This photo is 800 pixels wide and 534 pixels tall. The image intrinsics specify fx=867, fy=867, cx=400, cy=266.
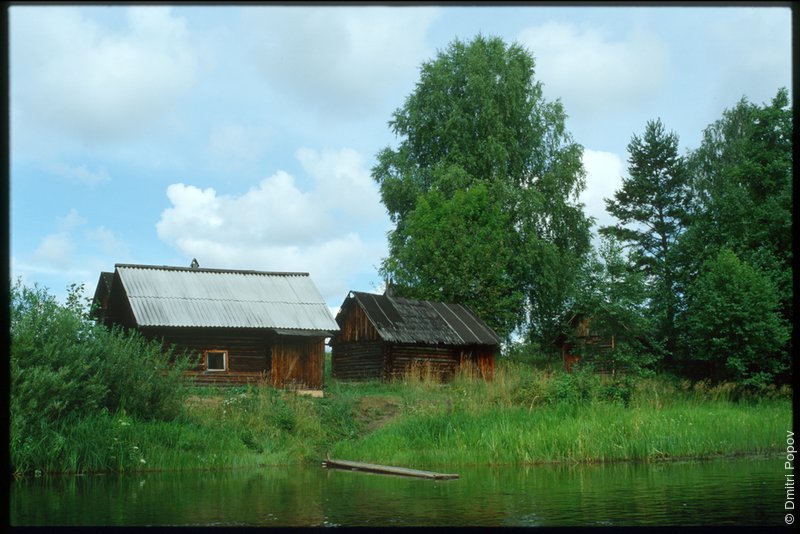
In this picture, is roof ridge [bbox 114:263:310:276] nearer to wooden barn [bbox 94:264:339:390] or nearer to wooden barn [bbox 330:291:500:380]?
wooden barn [bbox 94:264:339:390]

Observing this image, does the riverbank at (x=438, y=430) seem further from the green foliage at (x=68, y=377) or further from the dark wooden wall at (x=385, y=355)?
the dark wooden wall at (x=385, y=355)

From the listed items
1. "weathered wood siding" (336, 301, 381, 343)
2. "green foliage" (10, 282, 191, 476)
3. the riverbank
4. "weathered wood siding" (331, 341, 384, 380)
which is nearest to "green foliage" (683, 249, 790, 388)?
the riverbank

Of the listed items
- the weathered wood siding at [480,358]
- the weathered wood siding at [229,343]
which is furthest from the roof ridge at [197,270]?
the weathered wood siding at [480,358]

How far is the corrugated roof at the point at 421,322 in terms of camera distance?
1318 inches

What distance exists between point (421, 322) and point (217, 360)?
912 centimetres

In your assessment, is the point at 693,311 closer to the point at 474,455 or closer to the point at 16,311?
the point at 474,455

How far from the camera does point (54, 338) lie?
1781cm

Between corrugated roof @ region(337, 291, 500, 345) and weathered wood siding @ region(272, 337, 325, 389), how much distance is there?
366 centimetres

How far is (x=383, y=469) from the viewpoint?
53.7ft

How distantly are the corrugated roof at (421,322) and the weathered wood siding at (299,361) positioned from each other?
12.0 ft

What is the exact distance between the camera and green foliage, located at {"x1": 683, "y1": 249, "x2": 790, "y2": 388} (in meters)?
28.2

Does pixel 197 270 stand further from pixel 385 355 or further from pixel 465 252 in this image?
pixel 465 252

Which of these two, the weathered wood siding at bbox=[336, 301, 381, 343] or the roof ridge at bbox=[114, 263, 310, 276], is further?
the weathered wood siding at bbox=[336, 301, 381, 343]

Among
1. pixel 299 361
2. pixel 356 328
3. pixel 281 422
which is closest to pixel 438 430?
pixel 281 422
